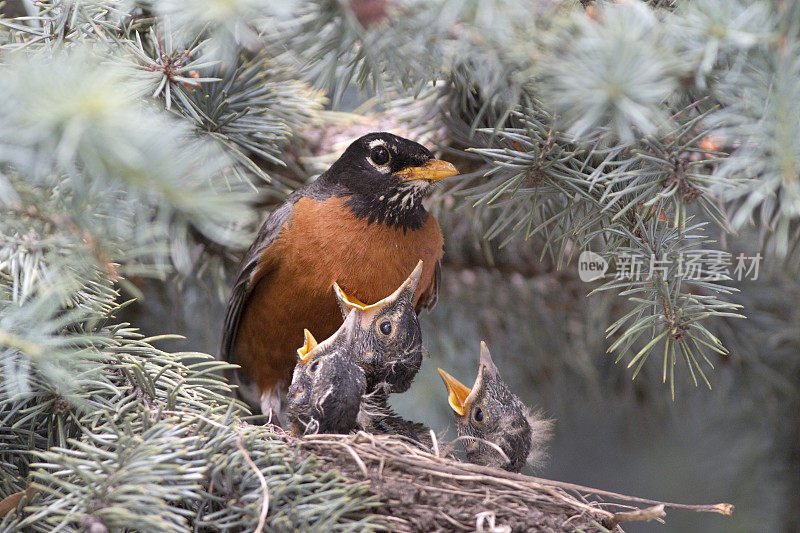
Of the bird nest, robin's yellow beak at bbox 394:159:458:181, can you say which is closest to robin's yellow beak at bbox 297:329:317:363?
the bird nest

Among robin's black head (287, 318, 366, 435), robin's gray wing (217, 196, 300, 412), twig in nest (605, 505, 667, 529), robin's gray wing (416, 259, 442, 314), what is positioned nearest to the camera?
twig in nest (605, 505, 667, 529)

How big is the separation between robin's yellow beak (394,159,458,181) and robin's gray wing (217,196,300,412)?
363 millimetres

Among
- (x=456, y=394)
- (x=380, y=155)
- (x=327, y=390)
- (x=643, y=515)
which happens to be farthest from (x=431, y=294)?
(x=643, y=515)

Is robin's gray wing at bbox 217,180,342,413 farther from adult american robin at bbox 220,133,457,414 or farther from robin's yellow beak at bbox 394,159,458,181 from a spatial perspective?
robin's yellow beak at bbox 394,159,458,181

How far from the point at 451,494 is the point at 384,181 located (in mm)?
913

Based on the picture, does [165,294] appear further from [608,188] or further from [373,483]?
[608,188]

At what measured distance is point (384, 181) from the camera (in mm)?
1872

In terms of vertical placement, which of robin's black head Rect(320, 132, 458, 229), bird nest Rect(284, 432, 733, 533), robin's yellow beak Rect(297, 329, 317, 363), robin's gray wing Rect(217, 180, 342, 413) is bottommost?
bird nest Rect(284, 432, 733, 533)

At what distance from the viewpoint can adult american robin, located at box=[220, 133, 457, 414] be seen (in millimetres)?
1837

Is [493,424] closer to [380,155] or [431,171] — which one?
[431,171]

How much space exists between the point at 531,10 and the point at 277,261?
1155 millimetres

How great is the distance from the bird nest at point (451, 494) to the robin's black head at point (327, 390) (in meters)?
0.14

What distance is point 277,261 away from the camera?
75.2 inches

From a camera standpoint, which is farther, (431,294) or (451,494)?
(431,294)
